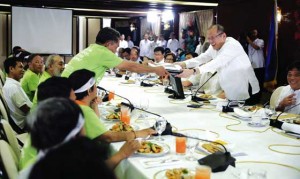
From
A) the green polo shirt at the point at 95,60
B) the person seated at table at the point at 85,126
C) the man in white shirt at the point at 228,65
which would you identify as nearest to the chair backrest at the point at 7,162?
the person seated at table at the point at 85,126

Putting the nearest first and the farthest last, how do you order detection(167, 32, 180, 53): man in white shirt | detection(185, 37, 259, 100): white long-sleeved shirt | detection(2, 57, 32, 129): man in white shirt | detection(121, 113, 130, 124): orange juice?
detection(121, 113, 130, 124): orange juice → detection(2, 57, 32, 129): man in white shirt → detection(185, 37, 259, 100): white long-sleeved shirt → detection(167, 32, 180, 53): man in white shirt

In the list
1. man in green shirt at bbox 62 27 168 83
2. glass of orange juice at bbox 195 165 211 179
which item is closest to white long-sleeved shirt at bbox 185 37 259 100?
man in green shirt at bbox 62 27 168 83

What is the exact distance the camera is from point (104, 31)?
3.33 m

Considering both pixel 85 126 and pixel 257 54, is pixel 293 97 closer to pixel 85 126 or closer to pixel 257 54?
pixel 85 126

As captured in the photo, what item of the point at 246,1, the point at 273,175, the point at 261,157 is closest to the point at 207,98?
the point at 261,157

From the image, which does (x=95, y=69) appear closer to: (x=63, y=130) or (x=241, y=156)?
(x=241, y=156)

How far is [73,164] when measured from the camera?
798mm

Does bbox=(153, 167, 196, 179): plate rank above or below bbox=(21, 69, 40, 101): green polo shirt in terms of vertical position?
below

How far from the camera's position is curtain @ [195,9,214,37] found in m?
11.0

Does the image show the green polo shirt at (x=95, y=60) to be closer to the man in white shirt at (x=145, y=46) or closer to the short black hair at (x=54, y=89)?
the short black hair at (x=54, y=89)

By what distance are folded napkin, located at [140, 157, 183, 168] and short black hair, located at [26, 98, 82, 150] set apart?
76 centimetres

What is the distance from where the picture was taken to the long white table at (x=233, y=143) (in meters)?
1.70

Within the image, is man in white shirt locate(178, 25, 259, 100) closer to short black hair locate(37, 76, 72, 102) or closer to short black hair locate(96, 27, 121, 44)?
short black hair locate(96, 27, 121, 44)

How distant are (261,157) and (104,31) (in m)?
2.02
